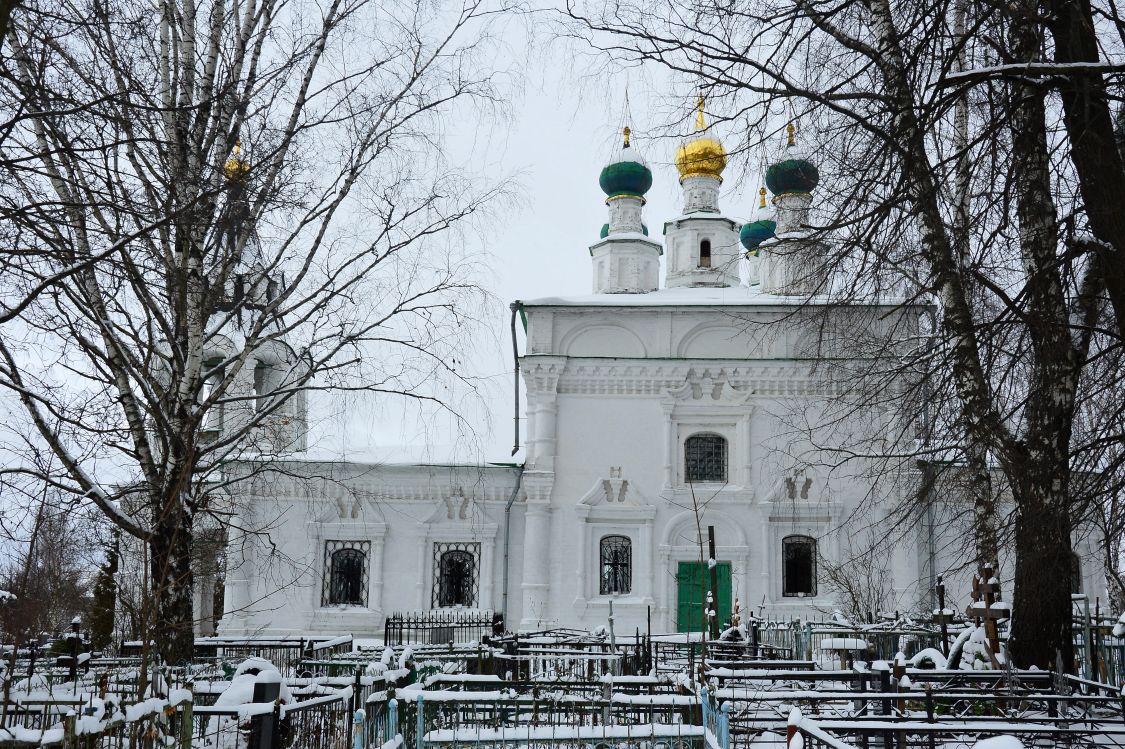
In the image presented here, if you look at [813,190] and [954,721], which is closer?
[954,721]

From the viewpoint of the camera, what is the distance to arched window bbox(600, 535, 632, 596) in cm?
2105

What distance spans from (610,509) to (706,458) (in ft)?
7.59

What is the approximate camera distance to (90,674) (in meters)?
10.0

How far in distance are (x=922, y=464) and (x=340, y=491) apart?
15.3m

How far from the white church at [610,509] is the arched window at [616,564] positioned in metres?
0.03

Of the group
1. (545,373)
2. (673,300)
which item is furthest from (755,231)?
(545,373)

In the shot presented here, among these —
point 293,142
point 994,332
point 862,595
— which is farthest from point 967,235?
point 862,595

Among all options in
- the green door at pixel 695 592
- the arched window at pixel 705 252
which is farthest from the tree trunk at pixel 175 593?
the arched window at pixel 705 252

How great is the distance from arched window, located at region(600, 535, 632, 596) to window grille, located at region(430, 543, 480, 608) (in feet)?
8.56

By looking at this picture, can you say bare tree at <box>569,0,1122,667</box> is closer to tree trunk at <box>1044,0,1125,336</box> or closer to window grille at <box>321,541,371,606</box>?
tree trunk at <box>1044,0,1125,336</box>

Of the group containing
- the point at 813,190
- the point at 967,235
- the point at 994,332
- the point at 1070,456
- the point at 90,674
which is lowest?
the point at 90,674

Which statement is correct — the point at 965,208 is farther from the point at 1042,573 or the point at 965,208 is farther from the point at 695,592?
the point at 695,592

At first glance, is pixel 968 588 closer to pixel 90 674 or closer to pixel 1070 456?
pixel 1070 456

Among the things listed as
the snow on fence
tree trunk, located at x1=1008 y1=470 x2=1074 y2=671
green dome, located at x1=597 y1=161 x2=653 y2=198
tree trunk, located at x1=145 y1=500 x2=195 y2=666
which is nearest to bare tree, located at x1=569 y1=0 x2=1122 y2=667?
tree trunk, located at x1=1008 y1=470 x2=1074 y2=671
